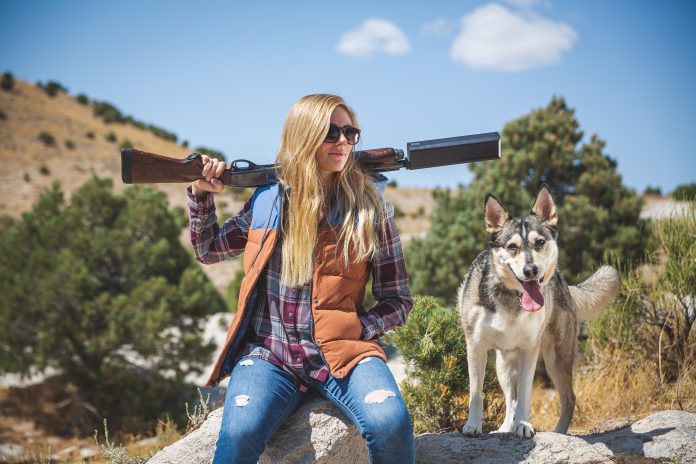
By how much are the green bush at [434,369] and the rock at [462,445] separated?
621mm

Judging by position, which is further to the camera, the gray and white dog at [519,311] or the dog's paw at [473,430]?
the dog's paw at [473,430]

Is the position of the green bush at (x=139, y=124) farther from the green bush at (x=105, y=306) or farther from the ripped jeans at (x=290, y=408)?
the ripped jeans at (x=290, y=408)

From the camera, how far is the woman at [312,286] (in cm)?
303

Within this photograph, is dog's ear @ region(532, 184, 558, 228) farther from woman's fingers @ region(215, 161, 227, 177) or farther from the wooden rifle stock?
woman's fingers @ region(215, 161, 227, 177)

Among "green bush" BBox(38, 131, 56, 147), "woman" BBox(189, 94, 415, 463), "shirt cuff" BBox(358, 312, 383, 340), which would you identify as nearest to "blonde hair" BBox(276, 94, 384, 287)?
"woman" BBox(189, 94, 415, 463)

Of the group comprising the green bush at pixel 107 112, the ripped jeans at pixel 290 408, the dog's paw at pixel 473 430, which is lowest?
the dog's paw at pixel 473 430

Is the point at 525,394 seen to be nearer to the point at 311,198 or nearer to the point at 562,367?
the point at 562,367

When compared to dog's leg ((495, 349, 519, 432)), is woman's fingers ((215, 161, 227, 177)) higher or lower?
higher

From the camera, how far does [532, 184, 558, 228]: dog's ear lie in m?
4.05

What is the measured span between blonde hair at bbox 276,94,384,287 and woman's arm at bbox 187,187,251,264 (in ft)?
1.21

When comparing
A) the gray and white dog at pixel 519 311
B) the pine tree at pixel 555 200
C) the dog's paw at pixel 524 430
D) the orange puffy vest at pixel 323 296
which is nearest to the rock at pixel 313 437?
the orange puffy vest at pixel 323 296

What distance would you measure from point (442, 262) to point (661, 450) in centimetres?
788

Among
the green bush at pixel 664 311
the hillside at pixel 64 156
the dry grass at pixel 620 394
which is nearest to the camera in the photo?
the dry grass at pixel 620 394

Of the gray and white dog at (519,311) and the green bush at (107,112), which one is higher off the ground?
the green bush at (107,112)
